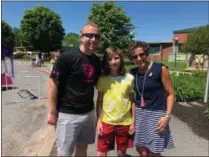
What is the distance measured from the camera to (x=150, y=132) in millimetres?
3504

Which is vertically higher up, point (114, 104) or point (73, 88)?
point (73, 88)

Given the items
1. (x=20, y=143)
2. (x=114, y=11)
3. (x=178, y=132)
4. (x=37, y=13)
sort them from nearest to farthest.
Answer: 1. (x=20, y=143)
2. (x=178, y=132)
3. (x=114, y=11)
4. (x=37, y=13)

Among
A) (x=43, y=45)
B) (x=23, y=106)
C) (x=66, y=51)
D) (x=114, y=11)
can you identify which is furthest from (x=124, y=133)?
(x=43, y=45)

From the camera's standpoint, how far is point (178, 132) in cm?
591

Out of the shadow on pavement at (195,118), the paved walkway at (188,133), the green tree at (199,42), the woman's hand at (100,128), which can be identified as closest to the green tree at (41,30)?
the green tree at (199,42)

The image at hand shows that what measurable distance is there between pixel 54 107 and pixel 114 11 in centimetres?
3223

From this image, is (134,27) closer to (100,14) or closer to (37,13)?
(100,14)

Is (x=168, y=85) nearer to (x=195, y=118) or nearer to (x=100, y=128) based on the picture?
(x=100, y=128)

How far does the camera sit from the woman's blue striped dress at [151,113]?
11.0ft

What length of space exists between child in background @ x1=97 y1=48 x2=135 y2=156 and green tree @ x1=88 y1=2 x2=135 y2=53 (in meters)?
29.4

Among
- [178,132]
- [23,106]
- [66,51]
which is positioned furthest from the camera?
[23,106]

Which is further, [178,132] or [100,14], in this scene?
[100,14]

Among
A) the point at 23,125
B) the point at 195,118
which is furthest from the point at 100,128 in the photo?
the point at 195,118

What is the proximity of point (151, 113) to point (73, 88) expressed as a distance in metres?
0.95
